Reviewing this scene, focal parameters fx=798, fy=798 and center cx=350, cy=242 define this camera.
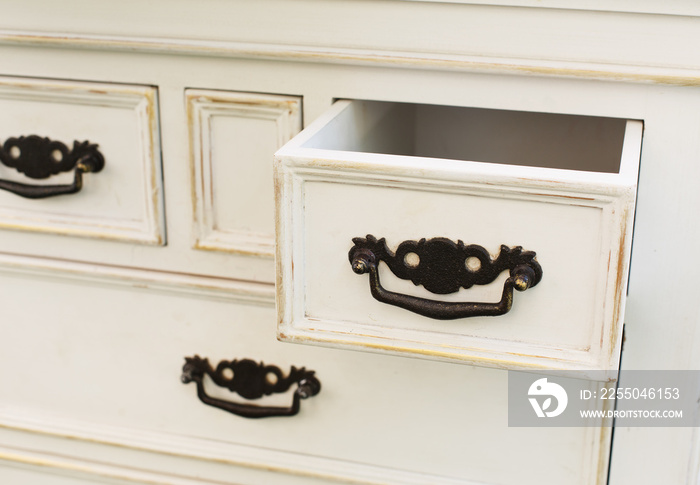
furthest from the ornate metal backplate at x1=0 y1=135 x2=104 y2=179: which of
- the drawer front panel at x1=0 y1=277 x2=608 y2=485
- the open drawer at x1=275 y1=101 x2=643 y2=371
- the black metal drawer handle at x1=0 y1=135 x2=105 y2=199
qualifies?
the open drawer at x1=275 y1=101 x2=643 y2=371

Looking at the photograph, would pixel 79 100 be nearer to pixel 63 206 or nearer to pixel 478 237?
pixel 63 206

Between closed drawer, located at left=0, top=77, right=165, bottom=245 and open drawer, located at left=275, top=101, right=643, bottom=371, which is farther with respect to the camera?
closed drawer, located at left=0, top=77, right=165, bottom=245

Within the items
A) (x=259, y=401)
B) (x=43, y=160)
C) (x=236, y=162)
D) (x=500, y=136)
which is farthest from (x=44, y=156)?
(x=500, y=136)

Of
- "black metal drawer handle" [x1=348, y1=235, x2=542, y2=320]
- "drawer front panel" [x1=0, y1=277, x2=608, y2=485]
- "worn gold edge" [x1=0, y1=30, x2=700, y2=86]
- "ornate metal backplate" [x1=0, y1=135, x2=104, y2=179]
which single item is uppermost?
"worn gold edge" [x1=0, y1=30, x2=700, y2=86]

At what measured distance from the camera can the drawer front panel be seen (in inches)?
25.1

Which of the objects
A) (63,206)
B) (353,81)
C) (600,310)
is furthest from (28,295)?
(600,310)

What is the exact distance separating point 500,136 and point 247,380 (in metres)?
0.31

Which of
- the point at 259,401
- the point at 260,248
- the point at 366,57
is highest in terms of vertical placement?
the point at 366,57

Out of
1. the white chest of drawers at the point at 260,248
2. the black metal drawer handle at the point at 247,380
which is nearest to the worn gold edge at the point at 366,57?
the white chest of drawers at the point at 260,248

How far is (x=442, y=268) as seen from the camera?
1.59ft

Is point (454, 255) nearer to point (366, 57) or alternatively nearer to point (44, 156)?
point (366, 57)

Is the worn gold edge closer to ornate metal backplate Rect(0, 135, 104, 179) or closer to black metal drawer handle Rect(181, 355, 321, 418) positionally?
ornate metal backplate Rect(0, 135, 104, 179)

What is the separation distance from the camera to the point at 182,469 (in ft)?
2.40

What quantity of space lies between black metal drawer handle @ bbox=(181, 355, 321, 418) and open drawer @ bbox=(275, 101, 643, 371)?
0.49 feet
